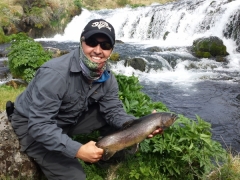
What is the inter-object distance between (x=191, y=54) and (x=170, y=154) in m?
13.0

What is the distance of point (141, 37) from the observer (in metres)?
22.5

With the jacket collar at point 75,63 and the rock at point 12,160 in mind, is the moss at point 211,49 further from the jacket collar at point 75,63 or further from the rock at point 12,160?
the rock at point 12,160

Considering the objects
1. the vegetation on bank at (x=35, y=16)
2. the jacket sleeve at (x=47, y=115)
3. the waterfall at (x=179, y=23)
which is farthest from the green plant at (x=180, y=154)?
the vegetation on bank at (x=35, y=16)

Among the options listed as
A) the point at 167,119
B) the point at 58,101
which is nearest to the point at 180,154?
the point at 167,119

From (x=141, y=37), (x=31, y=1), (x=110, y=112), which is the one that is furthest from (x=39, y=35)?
(x=110, y=112)

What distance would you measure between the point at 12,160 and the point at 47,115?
35.6 inches

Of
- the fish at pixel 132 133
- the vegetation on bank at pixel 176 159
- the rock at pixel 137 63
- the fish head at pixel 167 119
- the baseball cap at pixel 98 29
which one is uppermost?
the baseball cap at pixel 98 29

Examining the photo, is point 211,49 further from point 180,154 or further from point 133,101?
point 180,154

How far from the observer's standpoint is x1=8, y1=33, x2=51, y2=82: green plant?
8820 mm

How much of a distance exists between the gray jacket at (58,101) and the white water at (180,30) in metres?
9.50

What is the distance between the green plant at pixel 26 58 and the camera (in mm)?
8820

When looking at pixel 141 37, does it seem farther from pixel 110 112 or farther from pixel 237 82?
pixel 110 112

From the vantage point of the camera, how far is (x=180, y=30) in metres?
20.8

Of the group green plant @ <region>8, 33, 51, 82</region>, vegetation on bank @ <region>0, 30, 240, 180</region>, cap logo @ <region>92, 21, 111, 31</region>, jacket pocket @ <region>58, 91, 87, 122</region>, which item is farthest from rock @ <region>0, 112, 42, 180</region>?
green plant @ <region>8, 33, 51, 82</region>
